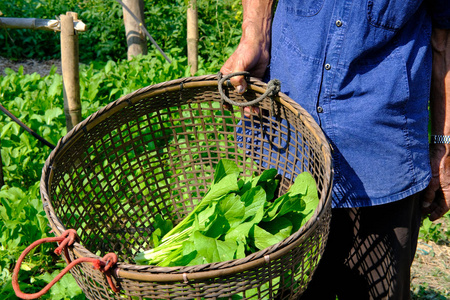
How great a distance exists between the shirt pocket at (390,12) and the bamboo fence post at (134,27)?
3.19m

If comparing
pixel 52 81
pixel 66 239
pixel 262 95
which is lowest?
pixel 52 81

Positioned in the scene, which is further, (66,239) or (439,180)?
(439,180)

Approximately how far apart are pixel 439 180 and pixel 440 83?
1.15 feet

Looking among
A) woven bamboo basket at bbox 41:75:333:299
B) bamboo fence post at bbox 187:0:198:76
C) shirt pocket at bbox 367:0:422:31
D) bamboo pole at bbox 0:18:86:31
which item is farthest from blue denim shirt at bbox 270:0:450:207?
bamboo fence post at bbox 187:0:198:76

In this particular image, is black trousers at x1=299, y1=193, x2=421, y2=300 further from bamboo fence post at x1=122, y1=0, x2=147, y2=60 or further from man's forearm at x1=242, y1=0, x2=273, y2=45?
bamboo fence post at x1=122, y1=0, x2=147, y2=60

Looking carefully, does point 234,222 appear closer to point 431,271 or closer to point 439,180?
point 439,180

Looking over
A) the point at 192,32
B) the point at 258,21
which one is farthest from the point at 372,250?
the point at 192,32

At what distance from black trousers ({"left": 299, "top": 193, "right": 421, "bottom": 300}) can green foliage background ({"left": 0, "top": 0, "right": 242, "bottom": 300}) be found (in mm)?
1127

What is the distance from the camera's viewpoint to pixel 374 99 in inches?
57.7

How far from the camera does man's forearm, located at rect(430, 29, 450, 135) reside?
151 centimetres

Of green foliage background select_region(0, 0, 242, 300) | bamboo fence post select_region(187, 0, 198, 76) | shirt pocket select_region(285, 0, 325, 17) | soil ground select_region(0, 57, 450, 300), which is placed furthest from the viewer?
bamboo fence post select_region(187, 0, 198, 76)

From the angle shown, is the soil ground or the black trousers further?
the soil ground

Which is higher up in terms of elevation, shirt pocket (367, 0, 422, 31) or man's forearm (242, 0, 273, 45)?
shirt pocket (367, 0, 422, 31)

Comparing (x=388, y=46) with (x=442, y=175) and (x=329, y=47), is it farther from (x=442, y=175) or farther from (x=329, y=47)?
(x=442, y=175)
